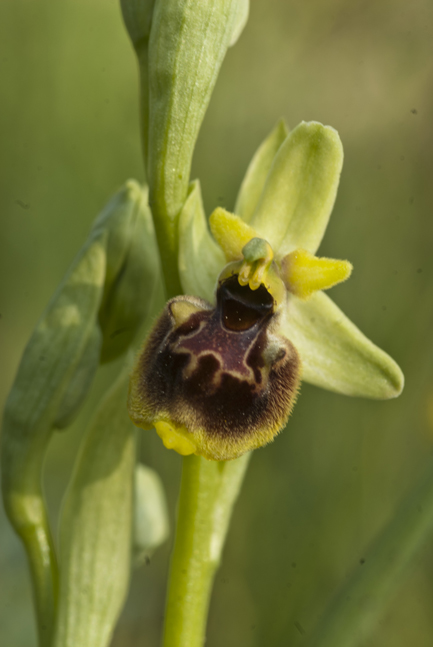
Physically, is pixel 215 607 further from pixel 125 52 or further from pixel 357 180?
pixel 125 52

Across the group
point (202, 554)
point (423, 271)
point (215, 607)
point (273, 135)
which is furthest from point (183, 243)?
point (215, 607)

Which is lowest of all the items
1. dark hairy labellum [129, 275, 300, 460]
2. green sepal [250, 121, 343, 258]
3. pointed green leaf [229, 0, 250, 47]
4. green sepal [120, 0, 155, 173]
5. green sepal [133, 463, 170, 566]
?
green sepal [133, 463, 170, 566]

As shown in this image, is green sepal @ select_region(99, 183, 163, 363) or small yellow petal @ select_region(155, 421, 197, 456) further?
green sepal @ select_region(99, 183, 163, 363)

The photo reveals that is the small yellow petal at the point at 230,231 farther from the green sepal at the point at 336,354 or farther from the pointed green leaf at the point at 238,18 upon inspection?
the pointed green leaf at the point at 238,18

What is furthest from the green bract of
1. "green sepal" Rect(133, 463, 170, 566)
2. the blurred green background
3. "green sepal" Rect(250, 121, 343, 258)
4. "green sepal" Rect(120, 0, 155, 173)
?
the blurred green background

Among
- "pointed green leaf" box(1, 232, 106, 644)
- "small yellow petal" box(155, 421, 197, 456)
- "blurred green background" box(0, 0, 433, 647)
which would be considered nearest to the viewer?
"small yellow petal" box(155, 421, 197, 456)

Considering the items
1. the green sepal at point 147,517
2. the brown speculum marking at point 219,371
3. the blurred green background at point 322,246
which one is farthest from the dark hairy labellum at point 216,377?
the blurred green background at point 322,246

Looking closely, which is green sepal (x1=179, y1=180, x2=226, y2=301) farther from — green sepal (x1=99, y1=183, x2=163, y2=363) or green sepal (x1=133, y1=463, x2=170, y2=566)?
green sepal (x1=133, y1=463, x2=170, y2=566)
